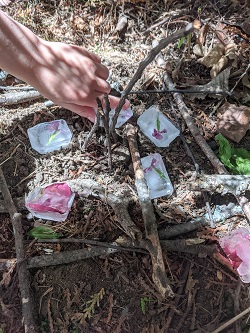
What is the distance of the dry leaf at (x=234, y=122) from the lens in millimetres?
2082

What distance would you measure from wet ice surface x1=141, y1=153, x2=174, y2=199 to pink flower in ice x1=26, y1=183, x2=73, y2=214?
0.44 meters

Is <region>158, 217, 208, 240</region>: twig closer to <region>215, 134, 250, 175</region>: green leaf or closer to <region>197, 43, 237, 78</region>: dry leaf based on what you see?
<region>215, 134, 250, 175</region>: green leaf

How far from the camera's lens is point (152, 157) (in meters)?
2.04

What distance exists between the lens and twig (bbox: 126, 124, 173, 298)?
1.67 m

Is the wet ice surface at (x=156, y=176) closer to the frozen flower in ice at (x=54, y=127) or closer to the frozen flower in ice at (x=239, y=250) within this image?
the frozen flower in ice at (x=239, y=250)

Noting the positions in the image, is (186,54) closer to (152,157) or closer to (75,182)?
(152,157)

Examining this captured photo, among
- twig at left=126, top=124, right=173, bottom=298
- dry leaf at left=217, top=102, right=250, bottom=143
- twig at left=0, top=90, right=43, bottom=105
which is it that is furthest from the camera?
twig at left=0, top=90, right=43, bottom=105

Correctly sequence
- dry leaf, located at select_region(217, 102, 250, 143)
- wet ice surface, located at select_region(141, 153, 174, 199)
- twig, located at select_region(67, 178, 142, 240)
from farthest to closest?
dry leaf, located at select_region(217, 102, 250, 143) < wet ice surface, located at select_region(141, 153, 174, 199) < twig, located at select_region(67, 178, 142, 240)

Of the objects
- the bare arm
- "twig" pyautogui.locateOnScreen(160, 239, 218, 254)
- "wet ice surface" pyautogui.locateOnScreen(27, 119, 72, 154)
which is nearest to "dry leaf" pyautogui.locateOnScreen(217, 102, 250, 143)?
"twig" pyautogui.locateOnScreen(160, 239, 218, 254)

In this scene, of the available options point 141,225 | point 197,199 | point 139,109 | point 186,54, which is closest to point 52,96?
point 139,109

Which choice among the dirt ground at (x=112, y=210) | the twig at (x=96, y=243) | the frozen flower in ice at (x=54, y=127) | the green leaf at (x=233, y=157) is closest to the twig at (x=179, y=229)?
the dirt ground at (x=112, y=210)

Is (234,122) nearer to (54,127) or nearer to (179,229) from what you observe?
(179,229)

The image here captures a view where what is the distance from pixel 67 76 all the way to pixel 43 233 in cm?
81

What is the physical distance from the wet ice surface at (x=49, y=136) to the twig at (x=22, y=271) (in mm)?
363
